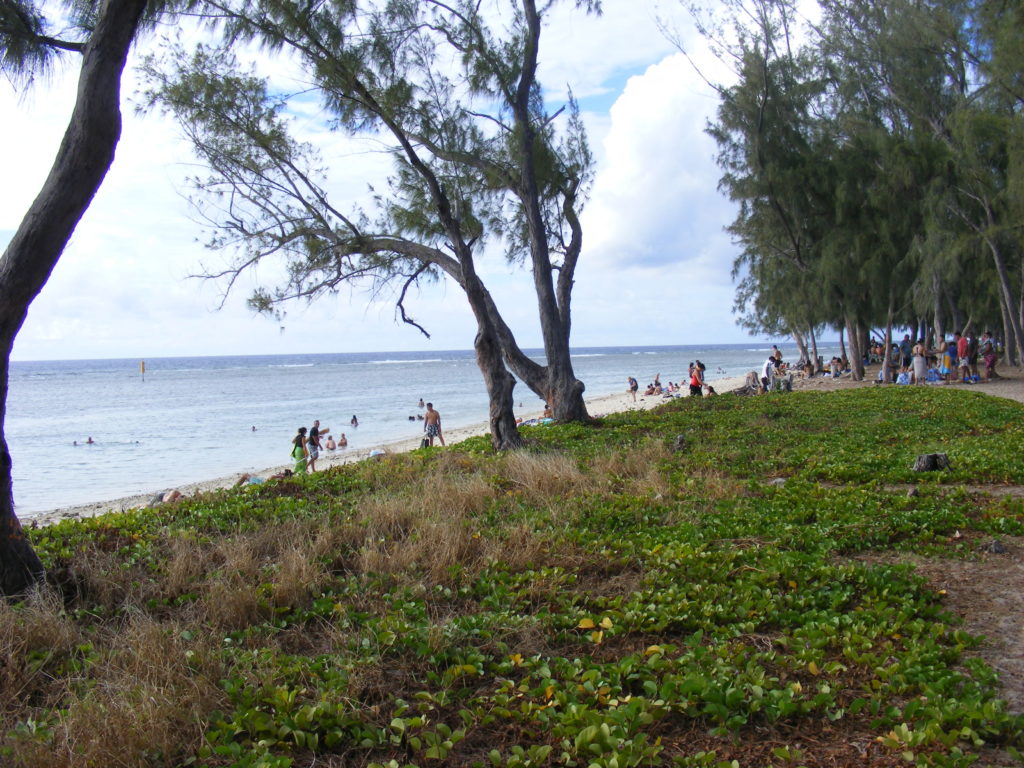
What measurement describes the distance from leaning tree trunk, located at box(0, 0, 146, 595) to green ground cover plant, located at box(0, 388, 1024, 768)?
0.45 m

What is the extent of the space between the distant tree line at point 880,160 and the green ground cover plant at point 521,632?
19.6 metres

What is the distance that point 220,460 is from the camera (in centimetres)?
2489

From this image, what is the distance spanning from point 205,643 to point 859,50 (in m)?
29.6

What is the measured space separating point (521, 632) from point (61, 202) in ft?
14.1

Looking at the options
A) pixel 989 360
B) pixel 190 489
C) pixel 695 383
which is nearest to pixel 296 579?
pixel 190 489

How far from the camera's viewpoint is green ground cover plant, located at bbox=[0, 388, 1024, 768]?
3371 millimetres

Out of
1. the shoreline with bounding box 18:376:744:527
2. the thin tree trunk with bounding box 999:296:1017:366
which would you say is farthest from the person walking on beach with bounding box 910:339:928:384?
the shoreline with bounding box 18:376:744:527

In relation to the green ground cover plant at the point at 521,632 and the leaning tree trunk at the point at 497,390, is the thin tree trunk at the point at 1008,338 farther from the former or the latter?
the green ground cover plant at the point at 521,632

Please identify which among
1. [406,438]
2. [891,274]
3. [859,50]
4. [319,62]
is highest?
[859,50]

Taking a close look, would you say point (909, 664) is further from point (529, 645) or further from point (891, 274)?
point (891, 274)

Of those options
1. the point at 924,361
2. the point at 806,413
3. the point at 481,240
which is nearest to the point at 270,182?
the point at 481,240

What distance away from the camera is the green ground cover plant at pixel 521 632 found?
3.37 m

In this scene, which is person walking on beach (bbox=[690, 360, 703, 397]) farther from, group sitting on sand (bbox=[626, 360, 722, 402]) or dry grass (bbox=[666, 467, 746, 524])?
dry grass (bbox=[666, 467, 746, 524])

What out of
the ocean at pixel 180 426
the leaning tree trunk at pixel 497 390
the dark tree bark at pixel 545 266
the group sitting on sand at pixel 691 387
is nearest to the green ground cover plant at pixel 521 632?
the leaning tree trunk at pixel 497 390
